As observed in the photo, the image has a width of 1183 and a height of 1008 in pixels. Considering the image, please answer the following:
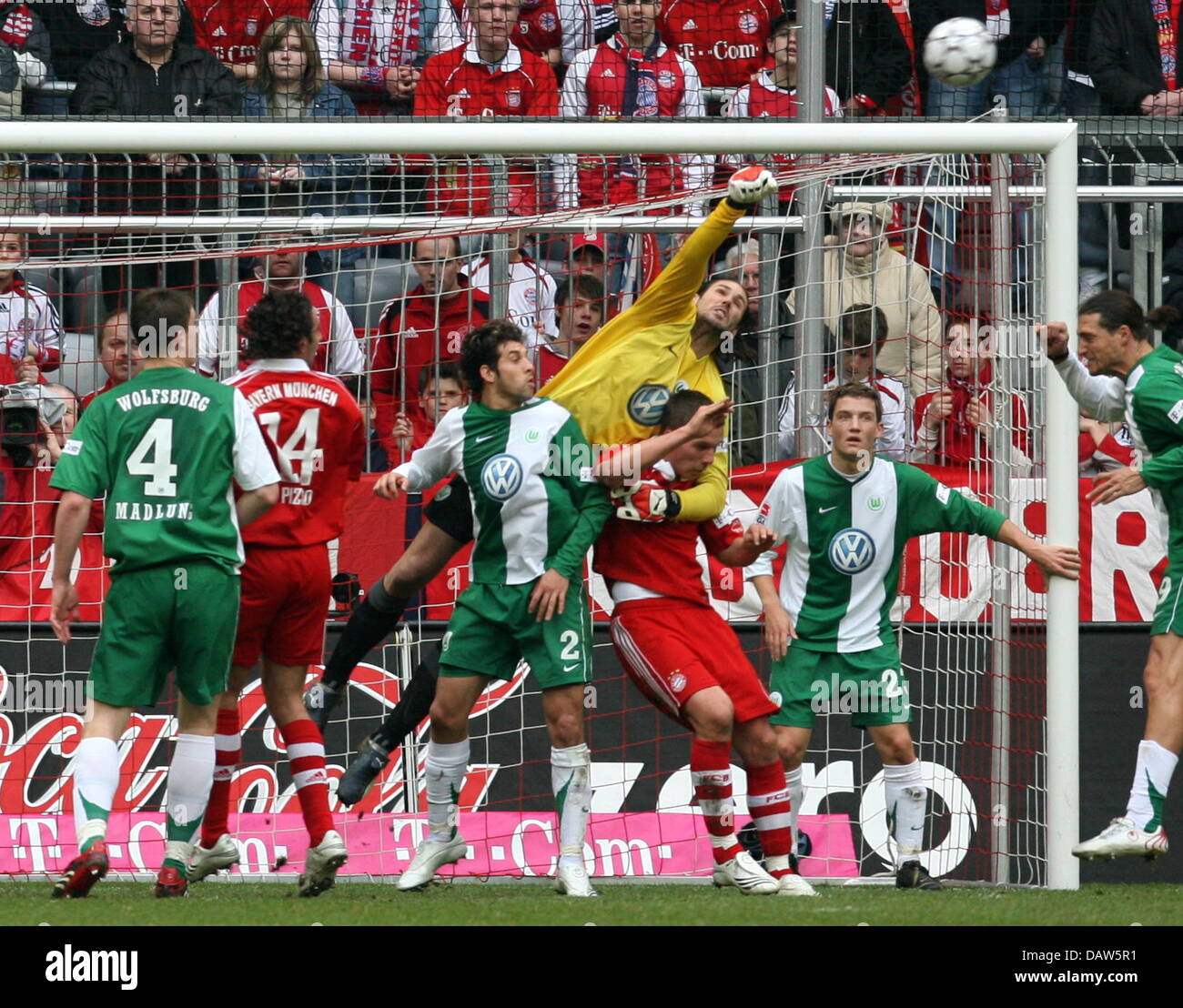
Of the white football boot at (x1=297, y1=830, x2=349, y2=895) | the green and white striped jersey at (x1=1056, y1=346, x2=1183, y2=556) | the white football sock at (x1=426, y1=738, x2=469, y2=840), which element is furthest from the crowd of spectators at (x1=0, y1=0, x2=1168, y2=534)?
the white football boot at (x1=297, y1=830, x2=349, y2=895)

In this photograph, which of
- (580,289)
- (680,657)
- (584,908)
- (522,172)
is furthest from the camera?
(580,289)

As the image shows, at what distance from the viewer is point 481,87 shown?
30.3 feet

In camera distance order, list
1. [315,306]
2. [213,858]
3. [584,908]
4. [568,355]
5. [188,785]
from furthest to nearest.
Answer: [568,355], [315,306], [213,858], [188,785], [584,908]

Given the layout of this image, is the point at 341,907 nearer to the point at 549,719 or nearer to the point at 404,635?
the point at 549,719

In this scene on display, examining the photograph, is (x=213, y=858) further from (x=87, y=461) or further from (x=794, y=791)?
(x=794, y=791)

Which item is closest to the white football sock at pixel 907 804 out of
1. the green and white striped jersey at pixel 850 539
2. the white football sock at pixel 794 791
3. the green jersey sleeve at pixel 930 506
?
the white football sock at pixel 794 791

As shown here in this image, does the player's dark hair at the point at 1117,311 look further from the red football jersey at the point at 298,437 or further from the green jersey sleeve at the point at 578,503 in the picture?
the red football jersey at the point at 298,437

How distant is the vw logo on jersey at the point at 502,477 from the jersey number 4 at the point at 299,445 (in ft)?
1.83

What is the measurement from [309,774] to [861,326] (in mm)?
3002

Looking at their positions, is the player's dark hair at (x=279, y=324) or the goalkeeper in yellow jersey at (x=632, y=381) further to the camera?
the goalkeeper in yellow jersey at (x=632, y=381)

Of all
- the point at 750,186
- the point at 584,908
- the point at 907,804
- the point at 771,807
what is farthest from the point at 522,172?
the point at 584,908

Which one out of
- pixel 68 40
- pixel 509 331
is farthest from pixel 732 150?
pixel 68 40

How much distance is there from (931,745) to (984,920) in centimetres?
239

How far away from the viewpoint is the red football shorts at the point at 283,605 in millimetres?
5719
